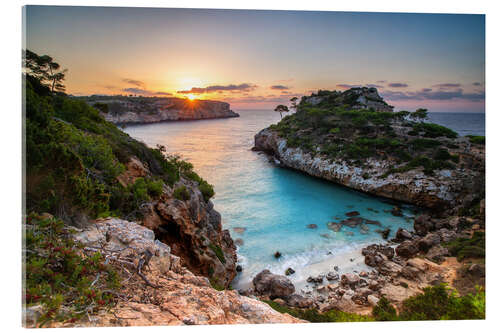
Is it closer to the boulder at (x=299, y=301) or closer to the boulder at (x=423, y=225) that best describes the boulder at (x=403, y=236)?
the boulder at (x=423, y=225)

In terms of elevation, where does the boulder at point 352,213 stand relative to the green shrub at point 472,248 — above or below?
below

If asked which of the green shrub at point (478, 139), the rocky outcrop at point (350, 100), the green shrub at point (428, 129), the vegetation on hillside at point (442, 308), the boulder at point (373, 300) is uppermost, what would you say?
the rocky outcrop at point (350, 100)

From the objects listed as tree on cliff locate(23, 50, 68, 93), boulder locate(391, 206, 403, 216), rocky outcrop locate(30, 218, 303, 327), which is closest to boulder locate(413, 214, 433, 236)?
boulder locate(391, 206, 403, 216)

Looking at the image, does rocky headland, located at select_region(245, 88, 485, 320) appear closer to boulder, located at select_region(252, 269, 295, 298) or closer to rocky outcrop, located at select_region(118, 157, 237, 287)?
boulder, located at select_region(252, 269, 295, 298)

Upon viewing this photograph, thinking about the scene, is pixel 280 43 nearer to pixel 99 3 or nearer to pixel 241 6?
pixel 241 6

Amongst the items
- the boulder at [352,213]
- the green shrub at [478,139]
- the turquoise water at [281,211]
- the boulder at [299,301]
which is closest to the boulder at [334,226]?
the turquoise water at [281,211]

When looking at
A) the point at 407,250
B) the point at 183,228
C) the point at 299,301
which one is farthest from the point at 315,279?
the point at 183,228
